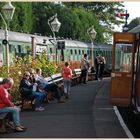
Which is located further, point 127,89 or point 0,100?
point 127,89

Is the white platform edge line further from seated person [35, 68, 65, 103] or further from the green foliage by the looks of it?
the green foliage

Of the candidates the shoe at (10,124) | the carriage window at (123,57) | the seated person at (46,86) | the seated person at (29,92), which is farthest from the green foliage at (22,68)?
the shoe at (10,124)

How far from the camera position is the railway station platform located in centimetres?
1330

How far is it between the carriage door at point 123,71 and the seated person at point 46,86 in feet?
12.8

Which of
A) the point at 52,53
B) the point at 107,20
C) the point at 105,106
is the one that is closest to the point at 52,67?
the point at 105,106

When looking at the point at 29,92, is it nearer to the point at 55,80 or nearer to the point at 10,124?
the point at 10,124

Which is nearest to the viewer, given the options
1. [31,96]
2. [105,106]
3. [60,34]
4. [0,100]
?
[0,100]

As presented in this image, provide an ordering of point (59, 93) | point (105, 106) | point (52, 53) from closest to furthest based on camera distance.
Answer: point (105, 106)
point (59, 93)
point (52, 53)

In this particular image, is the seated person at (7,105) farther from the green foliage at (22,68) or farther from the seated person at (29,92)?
the green foliage at (22,68)

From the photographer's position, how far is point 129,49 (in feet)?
54.7

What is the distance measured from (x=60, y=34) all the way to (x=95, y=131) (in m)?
53.4

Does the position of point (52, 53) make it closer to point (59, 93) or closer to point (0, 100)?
point (59, 93)

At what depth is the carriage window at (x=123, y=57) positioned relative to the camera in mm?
16500

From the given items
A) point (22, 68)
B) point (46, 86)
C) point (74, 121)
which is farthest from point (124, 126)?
point (22, 68)
